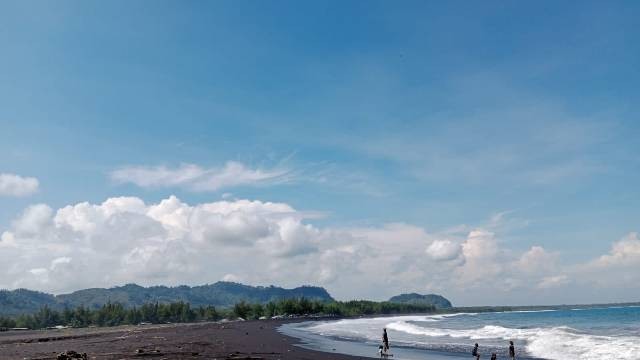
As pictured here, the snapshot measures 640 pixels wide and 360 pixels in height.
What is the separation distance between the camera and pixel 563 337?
57.8m

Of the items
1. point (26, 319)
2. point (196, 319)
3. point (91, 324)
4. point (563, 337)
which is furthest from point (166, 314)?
point (563, 337)

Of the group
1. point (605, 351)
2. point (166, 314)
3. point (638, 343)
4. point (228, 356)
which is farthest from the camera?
point (166, 314)

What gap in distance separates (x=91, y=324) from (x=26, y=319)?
18524 millimetres

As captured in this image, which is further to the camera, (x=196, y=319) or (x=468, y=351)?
(x=196, y=319)

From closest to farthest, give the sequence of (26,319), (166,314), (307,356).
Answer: (307,356) < (26,319) < (166,314)

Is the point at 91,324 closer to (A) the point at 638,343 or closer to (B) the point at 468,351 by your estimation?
(B) the point at 468,351

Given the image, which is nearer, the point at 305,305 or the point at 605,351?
the point at 605,351

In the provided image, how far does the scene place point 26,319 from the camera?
495ft

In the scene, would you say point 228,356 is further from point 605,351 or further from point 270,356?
point 605,351

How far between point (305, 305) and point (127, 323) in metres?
64.6

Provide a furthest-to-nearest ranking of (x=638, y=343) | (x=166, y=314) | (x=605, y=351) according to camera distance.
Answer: (x=166, y=314) → (x=638, y=343) → (x=605, y=351)

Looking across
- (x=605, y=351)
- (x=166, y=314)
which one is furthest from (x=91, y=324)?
(x=605, y=351)

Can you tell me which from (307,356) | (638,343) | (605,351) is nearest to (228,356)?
(307,356)

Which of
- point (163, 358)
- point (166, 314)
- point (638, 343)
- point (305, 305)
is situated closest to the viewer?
point (163, 358)
